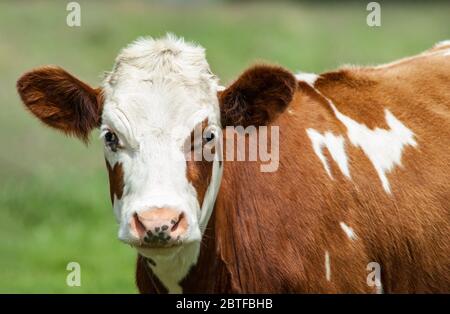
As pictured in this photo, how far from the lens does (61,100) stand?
6.71 metres

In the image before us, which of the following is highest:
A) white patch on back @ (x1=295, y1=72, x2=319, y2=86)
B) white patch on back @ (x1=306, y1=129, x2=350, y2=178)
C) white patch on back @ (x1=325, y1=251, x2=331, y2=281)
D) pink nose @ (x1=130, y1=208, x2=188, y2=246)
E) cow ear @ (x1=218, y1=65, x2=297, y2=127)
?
white patch on back @ (x1=295, y1=72, x2=319, y2=86)

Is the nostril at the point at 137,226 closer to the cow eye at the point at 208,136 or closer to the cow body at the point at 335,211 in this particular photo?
the cow eye at the point at 208,136

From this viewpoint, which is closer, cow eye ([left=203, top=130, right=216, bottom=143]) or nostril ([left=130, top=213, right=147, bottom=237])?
nostril ([left=130, top=213, right=147, bottom=237])

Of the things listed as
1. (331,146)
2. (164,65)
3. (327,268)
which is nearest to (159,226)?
(164,65)

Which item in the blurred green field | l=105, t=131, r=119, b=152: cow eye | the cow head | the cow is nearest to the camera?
the cow head

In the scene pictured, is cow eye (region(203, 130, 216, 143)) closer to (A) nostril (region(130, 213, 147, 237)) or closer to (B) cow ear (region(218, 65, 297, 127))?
(B) cow ear (region(218, 65, 297, 127))

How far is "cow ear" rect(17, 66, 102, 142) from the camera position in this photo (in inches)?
259

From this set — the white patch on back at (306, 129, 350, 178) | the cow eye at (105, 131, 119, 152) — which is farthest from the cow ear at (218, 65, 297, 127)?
the cow eye at (105, 131, 119, 152)

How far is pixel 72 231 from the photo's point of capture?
14227mm

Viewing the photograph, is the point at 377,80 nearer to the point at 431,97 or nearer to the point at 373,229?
the point at 431,97

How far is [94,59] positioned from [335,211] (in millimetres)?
14773

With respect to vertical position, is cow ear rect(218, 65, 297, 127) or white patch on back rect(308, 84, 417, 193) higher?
cow ear rect(218, 65, 297, 127)

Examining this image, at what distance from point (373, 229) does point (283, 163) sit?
0.72m

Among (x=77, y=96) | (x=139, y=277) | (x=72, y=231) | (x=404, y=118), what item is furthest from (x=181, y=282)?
(x=72, y=231)
